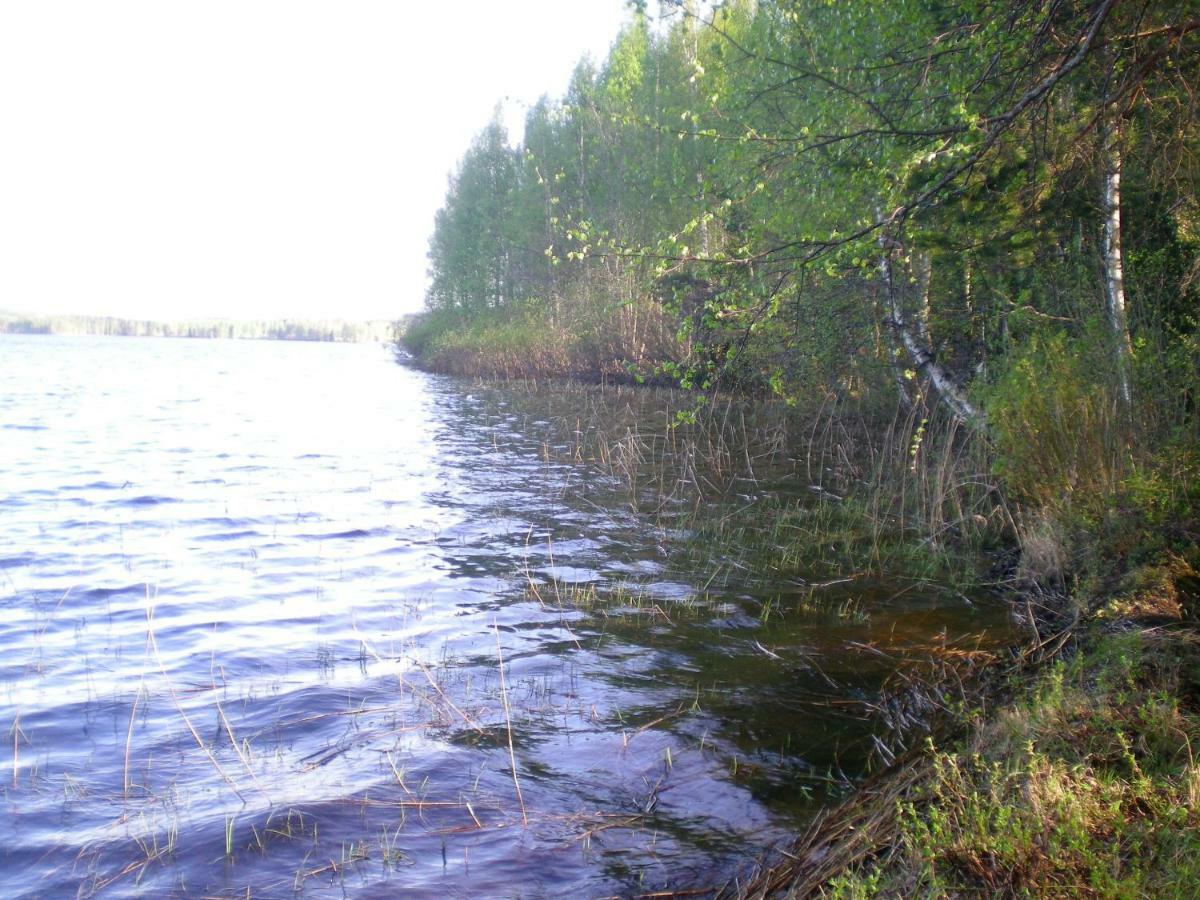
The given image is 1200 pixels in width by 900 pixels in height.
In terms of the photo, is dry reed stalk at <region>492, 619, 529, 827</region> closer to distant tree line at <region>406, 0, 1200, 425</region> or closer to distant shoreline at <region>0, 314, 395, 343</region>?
distant tree line at <region>406, 0, 1200, 425</region>

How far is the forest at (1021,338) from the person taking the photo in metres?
3.35

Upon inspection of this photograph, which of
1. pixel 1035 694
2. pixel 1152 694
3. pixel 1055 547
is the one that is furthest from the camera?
pixel 1055 547

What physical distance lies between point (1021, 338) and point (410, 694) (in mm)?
7967

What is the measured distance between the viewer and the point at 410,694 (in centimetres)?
613

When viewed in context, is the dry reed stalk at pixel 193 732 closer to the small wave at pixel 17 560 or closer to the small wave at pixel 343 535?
the small wave at pixel 17 560

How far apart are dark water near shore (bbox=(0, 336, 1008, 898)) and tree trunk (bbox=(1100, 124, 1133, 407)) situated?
2.39 meters

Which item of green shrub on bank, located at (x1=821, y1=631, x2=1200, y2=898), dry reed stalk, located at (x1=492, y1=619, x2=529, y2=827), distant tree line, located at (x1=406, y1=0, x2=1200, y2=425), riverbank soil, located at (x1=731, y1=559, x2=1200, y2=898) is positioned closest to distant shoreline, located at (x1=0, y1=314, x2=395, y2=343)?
A: distant tree line, located at (x1=406, y1=0, x2=1200, y2=425)

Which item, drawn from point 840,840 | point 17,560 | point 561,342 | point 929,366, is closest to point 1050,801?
point 840,840

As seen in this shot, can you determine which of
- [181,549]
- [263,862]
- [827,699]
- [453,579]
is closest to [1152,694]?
[827,699]

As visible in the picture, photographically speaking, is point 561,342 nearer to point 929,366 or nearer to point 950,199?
point 929,366

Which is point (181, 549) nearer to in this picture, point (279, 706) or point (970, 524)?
point (279, 706)

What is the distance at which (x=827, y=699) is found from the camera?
231 inches

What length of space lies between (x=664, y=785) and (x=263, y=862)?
6.61 ft

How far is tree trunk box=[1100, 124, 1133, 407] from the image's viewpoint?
24.6ft
